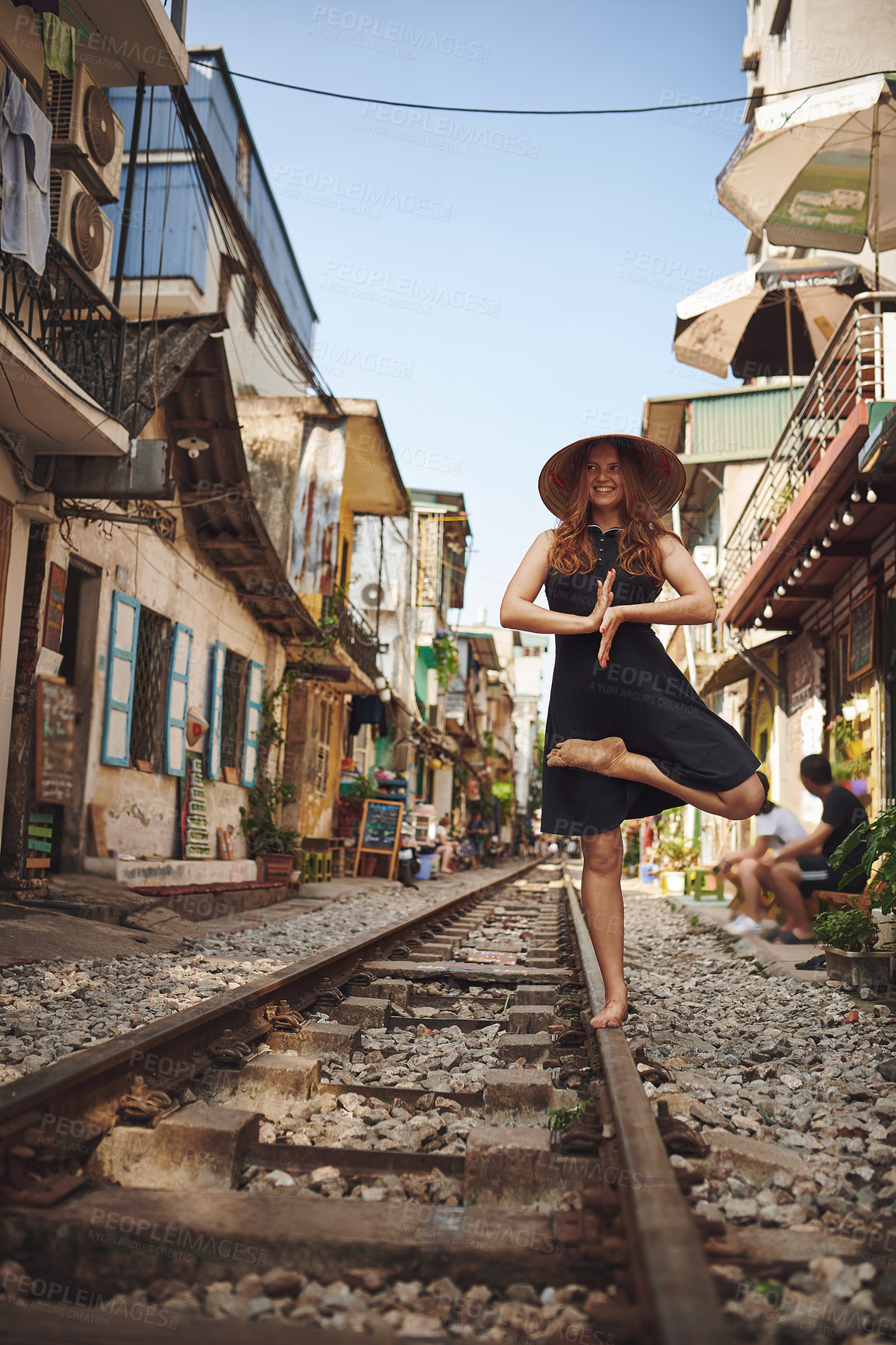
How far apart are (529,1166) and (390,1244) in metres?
0.45

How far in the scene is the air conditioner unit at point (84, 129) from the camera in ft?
29.6

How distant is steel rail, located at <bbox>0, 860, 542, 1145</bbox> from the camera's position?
2.09 metres

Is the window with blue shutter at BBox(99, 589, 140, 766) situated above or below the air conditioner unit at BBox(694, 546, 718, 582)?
below

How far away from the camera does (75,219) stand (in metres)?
9.04

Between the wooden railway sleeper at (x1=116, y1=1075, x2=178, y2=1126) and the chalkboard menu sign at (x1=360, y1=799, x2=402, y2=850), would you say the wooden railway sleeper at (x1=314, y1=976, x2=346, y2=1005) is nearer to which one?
the wooden railway sleeper at (x1=116, y1=1075, x2=178, y2=1126)

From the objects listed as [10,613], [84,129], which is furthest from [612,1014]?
[84,129]

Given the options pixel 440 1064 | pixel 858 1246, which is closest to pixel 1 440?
pixel 440 1064

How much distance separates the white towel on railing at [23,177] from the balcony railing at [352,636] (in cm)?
985

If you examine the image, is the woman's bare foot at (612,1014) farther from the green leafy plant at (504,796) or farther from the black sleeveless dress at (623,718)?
the green leafy plant at (504,796)

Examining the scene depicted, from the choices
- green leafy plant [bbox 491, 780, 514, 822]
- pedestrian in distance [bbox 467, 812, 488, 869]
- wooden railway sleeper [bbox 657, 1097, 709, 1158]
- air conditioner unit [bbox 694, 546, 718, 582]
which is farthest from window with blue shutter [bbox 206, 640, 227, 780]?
green leafy plant [bbox 491, 780, 514, 822]

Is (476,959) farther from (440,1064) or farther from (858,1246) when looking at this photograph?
(858,1246)

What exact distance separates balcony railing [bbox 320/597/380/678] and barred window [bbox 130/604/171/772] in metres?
6.31

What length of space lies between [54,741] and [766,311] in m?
11.6

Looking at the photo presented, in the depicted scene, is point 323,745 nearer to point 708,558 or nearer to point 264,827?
point 264,827
